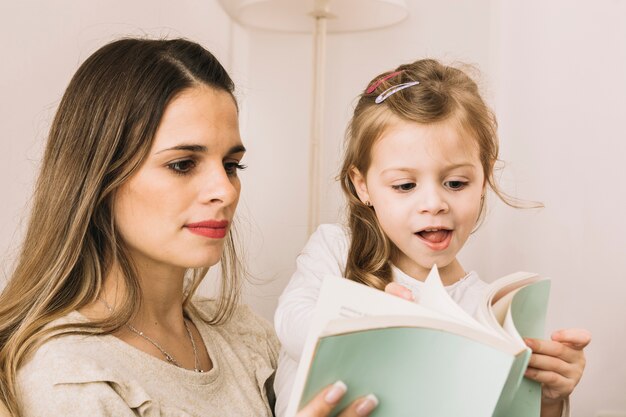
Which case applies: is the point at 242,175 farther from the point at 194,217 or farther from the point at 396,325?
the point at 396,325

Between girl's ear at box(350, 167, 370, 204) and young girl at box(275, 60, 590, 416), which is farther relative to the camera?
girl's ear at box(350, 167, 370, 204)

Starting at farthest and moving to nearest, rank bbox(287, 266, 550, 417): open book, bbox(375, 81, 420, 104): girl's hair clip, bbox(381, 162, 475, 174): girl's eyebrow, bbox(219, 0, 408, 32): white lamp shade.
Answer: bbox(219, 0, 408, 32): white lamp shade → bbox(375, 81, 420, 104): girl's hair clip → bbox(381, 162, 475, 174): girl's eyebrow → bbox(287, 266, 550, 417): open book

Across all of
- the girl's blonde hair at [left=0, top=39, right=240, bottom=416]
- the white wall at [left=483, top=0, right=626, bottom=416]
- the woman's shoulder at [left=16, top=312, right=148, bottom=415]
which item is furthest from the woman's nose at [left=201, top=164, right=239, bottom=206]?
the white wall at [left=483, top=0, right=626, bottom=416]

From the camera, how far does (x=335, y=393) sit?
94cm

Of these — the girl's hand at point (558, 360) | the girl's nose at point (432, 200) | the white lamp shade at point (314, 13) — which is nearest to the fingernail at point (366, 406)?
the girl's hand at point (558, 360)

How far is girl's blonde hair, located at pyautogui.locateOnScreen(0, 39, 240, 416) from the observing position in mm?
1276

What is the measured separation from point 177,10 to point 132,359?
4.39ft

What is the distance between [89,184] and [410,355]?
0.68m

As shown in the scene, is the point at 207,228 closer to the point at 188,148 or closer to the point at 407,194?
the point at 188,148

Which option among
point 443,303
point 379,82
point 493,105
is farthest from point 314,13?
point 443,303

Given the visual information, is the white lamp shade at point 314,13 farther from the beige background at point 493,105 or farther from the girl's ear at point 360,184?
the girl's ear at point 360,184

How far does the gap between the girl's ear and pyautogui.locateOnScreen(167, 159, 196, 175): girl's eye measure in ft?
1.66

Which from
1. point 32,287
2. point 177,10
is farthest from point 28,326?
point 177,10

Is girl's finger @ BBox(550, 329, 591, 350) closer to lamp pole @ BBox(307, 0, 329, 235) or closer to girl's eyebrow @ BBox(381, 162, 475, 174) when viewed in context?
girl's eyebrow @ BBox(381, 162, 475, 174)
